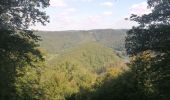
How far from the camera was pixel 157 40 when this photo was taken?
2009 centimetres

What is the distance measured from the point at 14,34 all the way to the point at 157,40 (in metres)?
7.68

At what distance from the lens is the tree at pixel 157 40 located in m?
19.6

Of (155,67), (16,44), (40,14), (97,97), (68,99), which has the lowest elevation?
(68,99)

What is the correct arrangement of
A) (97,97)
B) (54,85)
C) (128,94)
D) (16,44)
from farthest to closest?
(54,85) < (97,97) < (128,94) < (16,44)

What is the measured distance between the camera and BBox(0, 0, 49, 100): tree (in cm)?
1833

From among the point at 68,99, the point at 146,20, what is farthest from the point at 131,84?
the point at 68,99

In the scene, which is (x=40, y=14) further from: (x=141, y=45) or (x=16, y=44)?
(x=141, y=45)

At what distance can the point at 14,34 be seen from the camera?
19.1 metres

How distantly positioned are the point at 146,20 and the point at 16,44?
24.2 feet

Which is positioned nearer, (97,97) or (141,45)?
(141,45)

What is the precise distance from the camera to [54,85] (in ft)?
266

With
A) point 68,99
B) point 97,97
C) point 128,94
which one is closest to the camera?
point 128,94

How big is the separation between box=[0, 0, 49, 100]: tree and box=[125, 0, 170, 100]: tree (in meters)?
5.16

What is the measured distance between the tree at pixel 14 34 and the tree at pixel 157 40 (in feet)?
16.9
